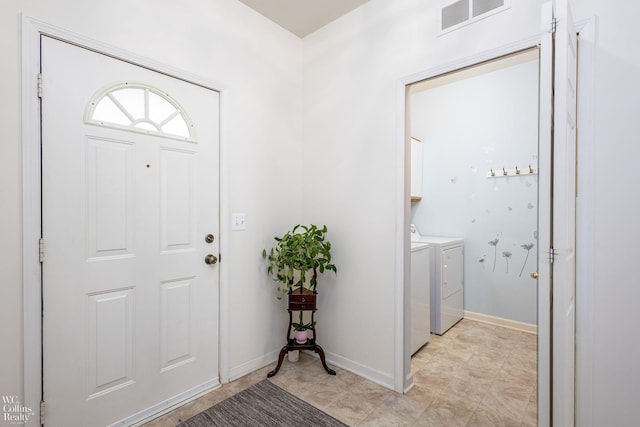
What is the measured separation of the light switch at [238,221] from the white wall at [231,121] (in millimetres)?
38

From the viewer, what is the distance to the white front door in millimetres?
1533

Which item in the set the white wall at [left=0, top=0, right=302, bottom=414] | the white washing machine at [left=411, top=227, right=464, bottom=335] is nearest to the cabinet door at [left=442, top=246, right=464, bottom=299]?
the white washing machine at [left=411, top=227, right=464, bottom=335]

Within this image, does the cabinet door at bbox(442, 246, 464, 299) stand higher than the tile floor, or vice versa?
the cabinet door at bbox(442, 246, 464, 299)

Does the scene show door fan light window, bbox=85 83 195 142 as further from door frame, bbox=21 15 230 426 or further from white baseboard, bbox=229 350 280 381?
white baseboard, bbox=229 350 280 381

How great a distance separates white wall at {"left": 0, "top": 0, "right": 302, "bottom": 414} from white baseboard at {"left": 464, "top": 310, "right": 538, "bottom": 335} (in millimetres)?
2266

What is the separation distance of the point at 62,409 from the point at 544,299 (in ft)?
7.48

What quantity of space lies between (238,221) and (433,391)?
1827 millimetres

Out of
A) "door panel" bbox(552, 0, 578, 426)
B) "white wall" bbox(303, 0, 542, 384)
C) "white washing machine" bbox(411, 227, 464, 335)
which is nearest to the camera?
"door panel" bbox(552, 0, 578, 426)

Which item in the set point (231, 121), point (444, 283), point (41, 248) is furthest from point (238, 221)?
point (444, 283)

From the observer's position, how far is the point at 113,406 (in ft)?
5.58

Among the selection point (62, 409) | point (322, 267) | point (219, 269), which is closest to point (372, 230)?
point (322, 267)

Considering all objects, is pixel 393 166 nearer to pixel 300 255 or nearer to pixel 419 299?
pixel 300 255

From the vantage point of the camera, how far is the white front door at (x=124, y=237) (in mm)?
1533

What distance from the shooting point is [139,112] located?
1.79 m
